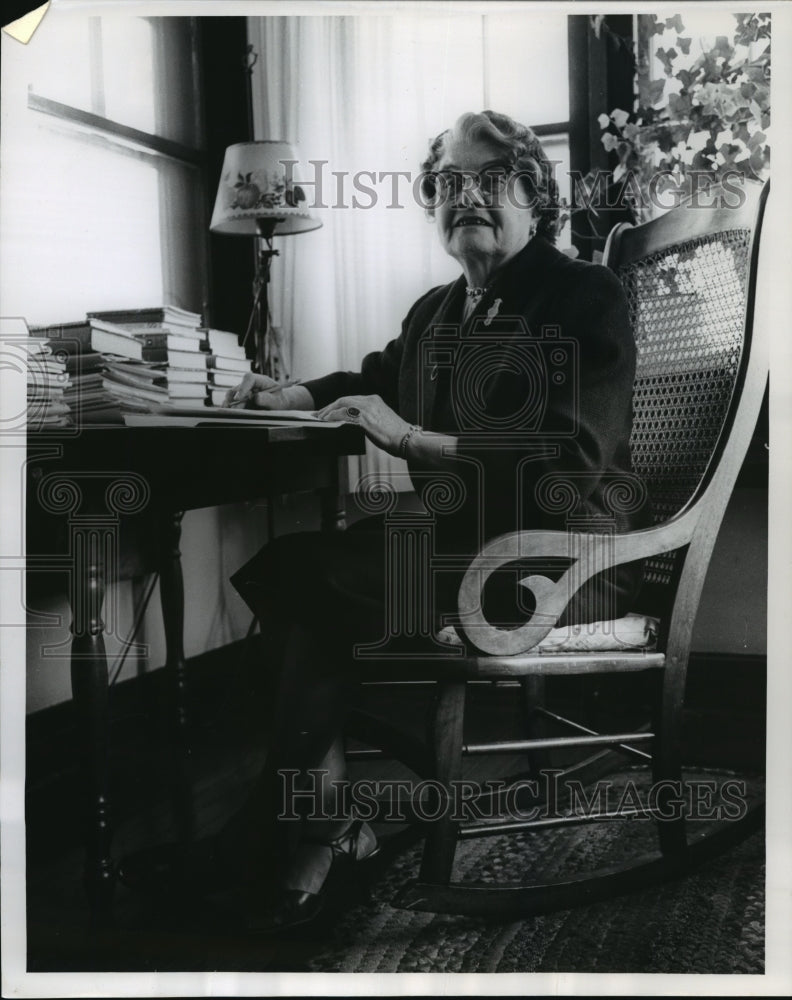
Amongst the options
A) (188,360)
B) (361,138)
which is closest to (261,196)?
(361,138)

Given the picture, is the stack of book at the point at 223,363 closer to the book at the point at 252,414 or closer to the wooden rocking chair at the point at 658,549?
the book at the point at 252,414

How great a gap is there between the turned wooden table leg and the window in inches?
15.2

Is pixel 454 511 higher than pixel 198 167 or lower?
lower

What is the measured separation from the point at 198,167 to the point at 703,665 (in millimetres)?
1165

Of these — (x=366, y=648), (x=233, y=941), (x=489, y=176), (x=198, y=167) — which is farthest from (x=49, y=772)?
(x=489, y=176)

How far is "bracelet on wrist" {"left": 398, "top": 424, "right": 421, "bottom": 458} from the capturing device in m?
1.57

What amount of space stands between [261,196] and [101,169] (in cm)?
27

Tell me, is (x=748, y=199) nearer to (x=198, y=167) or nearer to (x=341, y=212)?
(x=341, y=212)

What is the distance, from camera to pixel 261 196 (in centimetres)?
159

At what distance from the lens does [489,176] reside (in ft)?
5.13

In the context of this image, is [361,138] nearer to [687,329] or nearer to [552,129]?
[552,129]

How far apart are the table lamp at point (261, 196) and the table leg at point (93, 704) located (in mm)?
553

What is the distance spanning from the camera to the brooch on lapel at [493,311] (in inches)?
61.6

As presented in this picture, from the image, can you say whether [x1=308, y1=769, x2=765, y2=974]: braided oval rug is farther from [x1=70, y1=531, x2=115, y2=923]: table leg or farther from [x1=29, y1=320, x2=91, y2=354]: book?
[x1=29, y1=320, x2=91, y2=354]: book
